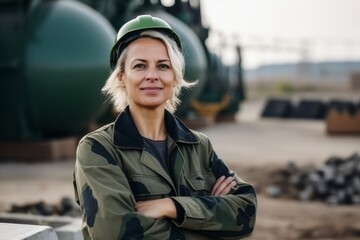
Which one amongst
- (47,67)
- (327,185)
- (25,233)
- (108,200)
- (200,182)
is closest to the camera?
(108,200)

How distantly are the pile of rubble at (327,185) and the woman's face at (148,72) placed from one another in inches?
233

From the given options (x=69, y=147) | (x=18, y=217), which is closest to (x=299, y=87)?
(x=69, y=147)

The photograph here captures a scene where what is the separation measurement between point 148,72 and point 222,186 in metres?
0.51

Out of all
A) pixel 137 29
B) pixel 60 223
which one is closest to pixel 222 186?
pixel 137 29

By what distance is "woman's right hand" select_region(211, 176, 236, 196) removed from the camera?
235 centimetres

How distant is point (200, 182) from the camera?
2.28 m

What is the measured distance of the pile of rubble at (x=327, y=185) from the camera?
785 cm

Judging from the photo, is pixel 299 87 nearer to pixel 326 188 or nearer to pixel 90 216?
pixel 326 188

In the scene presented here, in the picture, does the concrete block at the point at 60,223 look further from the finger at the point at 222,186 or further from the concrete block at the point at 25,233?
the finger at the point at 222,186

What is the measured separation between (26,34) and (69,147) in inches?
84.5

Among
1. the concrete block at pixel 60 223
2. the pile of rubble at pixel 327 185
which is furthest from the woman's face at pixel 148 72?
the pile of rubble at pixel 327 185

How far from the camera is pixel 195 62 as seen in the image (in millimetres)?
15469

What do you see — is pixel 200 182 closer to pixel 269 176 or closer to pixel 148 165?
pixel 148 165

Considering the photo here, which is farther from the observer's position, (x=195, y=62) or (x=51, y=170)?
(x=195, y=62)
